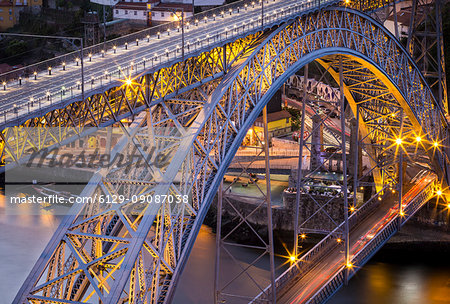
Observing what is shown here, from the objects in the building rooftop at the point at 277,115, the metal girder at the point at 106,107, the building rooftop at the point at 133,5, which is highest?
the building rooftop at the point at 133,5

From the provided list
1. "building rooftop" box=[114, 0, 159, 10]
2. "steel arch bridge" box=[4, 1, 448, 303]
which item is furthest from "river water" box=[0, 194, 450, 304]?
"building rooftop" box=[114, 0, 159, 10]

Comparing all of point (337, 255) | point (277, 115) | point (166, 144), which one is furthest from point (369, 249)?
point (277, 115)

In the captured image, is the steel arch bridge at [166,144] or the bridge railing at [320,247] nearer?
the steel arch bridge at [166,144]

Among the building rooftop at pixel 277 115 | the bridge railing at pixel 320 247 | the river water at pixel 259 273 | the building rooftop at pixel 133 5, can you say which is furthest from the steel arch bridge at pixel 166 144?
the building rooftop at pixel 133 5

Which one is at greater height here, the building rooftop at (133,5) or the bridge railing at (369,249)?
the building rooftop at (133,5)

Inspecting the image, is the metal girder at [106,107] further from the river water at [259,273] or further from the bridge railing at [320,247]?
the river water at [259,273]

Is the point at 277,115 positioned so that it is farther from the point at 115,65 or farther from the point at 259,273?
the point at 115,65

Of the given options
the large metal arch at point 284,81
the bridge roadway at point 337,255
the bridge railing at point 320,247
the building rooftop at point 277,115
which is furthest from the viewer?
the building rooftop at point 277,115

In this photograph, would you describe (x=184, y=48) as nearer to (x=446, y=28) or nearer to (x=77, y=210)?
(x=77, y=210)

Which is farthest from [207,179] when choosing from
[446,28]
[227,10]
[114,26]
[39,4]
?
[39,4]

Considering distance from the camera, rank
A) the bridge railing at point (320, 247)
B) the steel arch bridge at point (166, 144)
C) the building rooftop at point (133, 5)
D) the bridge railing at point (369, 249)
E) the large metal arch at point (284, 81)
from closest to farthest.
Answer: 1. the steel arch bridge at point (166, 144)
2. the large metal arch at point (284, 81)
3. the bridge railing at point (320, 247)
4. the bridge railing at point (369, 249)
5. the building rooftop at point (133, 5)

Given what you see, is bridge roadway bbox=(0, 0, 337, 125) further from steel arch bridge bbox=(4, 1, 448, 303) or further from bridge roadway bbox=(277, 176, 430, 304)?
bridge roadway bbox=(277, 176, 430, 304)
